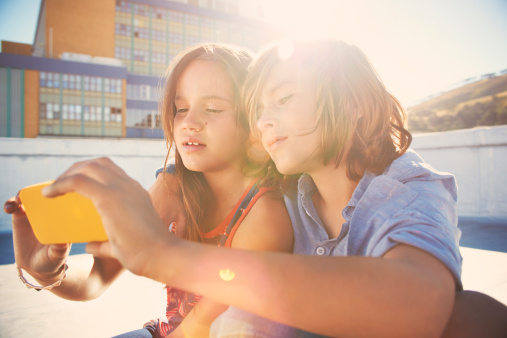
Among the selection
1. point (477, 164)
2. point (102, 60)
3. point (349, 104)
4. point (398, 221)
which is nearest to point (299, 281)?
point (398, 221)

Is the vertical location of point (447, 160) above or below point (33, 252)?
above

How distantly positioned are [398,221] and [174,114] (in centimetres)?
114

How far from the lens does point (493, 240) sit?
3637mm

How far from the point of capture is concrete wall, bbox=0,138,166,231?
4758mm

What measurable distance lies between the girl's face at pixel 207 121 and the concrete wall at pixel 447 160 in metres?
4.52

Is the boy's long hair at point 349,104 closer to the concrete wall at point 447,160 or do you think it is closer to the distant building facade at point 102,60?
the concrete wall at point 447,160

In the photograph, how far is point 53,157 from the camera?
16.7 ft

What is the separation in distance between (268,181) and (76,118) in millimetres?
34151

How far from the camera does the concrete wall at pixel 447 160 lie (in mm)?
4625

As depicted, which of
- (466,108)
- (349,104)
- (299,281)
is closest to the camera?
(299,281)

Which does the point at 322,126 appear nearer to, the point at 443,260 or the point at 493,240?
the point at 443,260

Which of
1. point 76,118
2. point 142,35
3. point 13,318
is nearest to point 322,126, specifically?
point 13,318

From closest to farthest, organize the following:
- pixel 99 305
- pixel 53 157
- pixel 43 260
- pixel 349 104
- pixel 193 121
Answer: pixel 43 260, pixel 349 104, pixel 193 121, pixel 99 305, pixel 53 157

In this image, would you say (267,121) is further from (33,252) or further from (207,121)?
Answer: (33,252)
